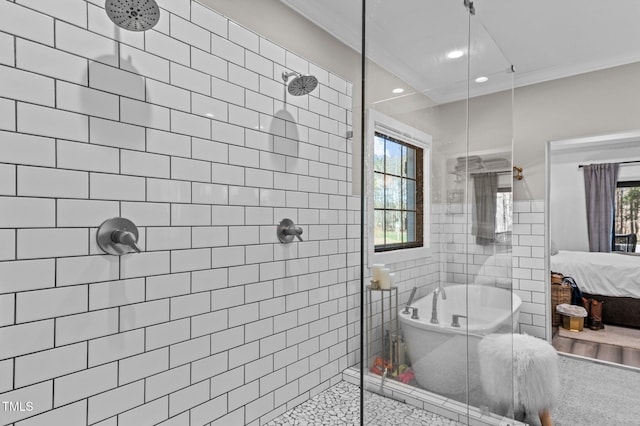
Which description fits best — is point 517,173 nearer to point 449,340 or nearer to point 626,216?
point 449,340

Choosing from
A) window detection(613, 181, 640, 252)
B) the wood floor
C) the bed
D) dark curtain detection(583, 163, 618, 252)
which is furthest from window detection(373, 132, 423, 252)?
window detection(613, 181, 640, 252)

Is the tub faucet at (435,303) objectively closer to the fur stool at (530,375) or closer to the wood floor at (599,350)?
the fur stool at (530,375)

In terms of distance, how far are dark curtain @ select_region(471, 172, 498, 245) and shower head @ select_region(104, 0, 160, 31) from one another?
47.1 inches

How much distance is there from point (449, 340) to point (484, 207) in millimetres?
523

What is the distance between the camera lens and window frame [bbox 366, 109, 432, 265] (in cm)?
106

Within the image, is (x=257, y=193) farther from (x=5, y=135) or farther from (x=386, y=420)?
(x=386, y=420)

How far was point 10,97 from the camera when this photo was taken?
0.95m

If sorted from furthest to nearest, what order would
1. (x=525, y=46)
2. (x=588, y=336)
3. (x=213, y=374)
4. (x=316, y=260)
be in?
(x=588, y=336)
(x=525, y=46)
(x=316, y=260)
(x=213, y=374)

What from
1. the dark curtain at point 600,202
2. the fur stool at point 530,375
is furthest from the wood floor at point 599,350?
the dark curtain at point 600,202

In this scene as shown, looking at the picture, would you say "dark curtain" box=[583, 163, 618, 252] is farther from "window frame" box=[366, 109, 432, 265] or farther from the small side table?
the small side table

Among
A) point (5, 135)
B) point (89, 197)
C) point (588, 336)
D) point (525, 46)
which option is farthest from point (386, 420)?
point (588, 336)

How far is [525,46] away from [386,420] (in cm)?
252

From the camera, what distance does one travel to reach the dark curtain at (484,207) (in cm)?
132

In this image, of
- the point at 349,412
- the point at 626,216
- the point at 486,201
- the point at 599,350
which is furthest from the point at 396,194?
the point at 626,216
